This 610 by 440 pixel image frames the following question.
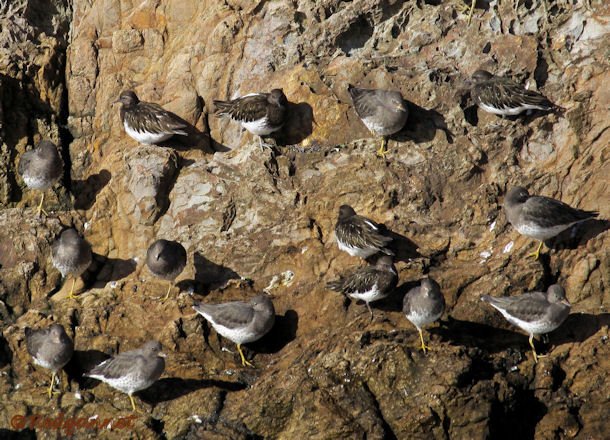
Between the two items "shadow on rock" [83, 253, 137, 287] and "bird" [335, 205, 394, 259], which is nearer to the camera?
"bird" [335, 205, 394, 259]

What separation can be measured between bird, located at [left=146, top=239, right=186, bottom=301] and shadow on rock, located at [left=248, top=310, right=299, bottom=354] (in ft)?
5.94

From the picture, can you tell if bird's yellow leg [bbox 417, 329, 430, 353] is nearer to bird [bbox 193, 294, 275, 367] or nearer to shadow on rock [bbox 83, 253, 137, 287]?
bird [bbox 193, 294, 275, 367]

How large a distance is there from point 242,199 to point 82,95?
14.5 feet

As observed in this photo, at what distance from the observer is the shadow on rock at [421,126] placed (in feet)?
56.3

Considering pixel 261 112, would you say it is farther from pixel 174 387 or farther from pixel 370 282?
pixel 174 387

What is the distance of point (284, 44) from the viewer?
1848 centimetres

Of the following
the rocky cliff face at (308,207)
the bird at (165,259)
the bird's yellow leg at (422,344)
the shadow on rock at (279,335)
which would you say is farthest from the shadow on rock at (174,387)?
the bird's yellow leg at (422,344)

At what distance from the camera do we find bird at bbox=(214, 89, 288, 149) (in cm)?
1700

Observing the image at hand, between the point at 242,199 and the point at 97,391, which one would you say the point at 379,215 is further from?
the point at 97,391

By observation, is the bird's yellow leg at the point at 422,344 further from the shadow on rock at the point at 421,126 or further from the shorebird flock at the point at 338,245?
the shadow on rock at the point at 421,126

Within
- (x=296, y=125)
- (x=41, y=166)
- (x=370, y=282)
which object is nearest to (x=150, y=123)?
(x=41, y=166)

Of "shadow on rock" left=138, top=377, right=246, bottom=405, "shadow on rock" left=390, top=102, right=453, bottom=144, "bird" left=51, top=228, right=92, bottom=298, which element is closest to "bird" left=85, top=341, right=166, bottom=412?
"shadow on rock" left=138, top=377, right=246, bottom=405

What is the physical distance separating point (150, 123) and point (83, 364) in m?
4.80

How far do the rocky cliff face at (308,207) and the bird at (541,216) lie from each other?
0.43 meters
